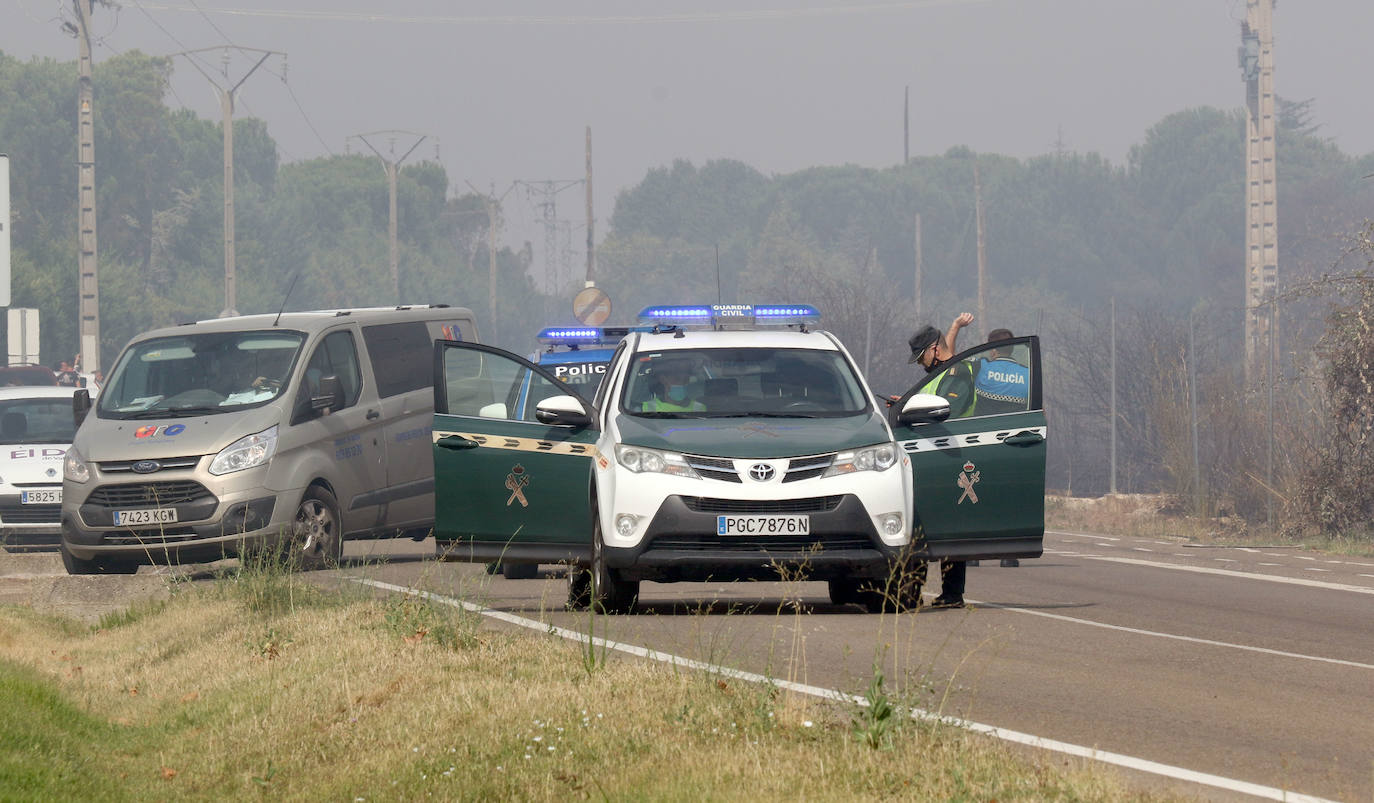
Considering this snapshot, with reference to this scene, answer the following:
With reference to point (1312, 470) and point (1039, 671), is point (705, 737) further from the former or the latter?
point (1312, 470)

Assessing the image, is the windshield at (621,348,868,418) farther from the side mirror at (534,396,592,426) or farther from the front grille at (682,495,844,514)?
the front grille at (682,495,844,514)

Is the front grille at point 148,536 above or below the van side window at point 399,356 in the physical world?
below

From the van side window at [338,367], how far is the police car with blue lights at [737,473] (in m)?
3.52

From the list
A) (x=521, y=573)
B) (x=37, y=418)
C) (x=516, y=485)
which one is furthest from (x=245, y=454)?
(x=37, y=418)

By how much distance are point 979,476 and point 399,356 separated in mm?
7217

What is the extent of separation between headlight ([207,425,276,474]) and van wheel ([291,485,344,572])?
56 cm

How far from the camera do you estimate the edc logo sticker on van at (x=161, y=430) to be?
15281 mm

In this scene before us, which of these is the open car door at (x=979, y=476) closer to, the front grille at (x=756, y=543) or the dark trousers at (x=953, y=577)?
the dark trousers at (x=953, y=577)

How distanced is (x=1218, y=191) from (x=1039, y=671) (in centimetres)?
10887

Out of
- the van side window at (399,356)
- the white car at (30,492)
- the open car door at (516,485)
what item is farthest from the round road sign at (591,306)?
the open car door at (516,485)

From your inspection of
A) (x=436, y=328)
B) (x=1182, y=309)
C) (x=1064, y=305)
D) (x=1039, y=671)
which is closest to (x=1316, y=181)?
(x=1182, y=309)

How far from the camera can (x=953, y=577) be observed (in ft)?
40.8

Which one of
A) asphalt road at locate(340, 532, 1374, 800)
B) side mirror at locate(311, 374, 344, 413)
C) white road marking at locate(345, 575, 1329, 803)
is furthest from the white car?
white road marking at locate(345, 575, 1329, 803)

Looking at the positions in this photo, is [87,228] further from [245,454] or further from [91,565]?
[245,454]
